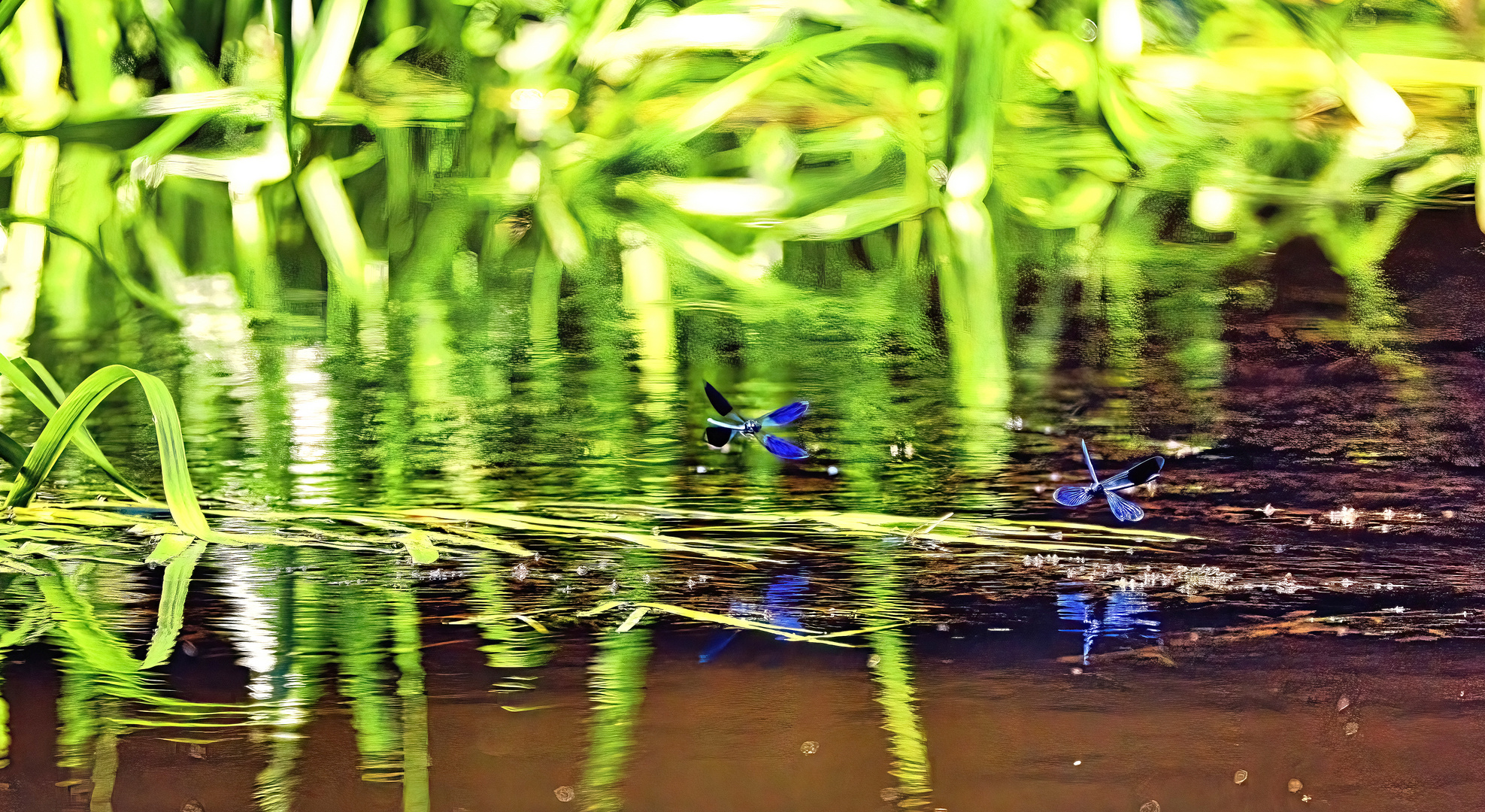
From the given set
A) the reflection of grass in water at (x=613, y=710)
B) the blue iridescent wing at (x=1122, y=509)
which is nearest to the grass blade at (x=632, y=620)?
the reflection of grass in water at (x=613, y=710)

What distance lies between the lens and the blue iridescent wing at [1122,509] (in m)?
0.43

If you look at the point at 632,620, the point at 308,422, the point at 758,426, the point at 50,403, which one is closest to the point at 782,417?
the point at 758,426

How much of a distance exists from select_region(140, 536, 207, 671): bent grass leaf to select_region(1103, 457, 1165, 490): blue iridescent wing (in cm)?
41

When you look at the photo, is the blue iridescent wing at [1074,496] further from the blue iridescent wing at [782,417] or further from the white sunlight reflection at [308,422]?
the white sunlight reflection at [308,422]

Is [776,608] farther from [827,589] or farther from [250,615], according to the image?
[250,615]

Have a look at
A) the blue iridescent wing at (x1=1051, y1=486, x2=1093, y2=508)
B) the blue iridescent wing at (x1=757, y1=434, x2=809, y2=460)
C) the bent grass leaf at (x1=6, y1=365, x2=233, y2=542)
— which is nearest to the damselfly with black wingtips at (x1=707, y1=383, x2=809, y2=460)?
the blue iridescent wing at (x1=757, y1=434, x2=809, y2=460)

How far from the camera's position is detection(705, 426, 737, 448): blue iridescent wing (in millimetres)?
441

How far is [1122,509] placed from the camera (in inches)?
17.1

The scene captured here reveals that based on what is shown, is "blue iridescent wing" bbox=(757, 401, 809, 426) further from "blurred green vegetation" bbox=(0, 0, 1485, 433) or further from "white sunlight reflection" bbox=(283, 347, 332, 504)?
"white sunlight reflection" bbox=(283, 347, 332, 504)

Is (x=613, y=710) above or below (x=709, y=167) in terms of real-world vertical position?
below

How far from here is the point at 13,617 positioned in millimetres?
414

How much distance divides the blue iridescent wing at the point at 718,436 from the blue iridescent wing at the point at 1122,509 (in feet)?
0.56

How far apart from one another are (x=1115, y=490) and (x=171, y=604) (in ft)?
1.37

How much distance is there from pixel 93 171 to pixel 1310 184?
Result: 583 millimetres
